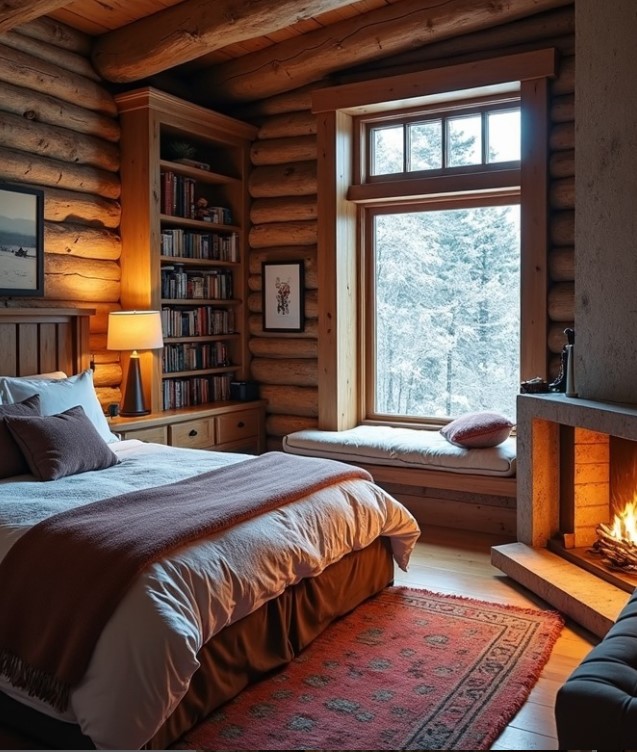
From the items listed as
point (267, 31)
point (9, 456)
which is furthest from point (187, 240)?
point (9, 456)

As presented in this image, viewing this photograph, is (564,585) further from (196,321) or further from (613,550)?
(196,321)

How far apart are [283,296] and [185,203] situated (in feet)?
3.33

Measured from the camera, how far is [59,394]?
13.1 ft

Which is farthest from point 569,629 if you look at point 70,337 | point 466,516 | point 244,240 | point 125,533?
point 244,240

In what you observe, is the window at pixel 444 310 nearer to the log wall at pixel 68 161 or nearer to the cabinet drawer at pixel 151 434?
the cabinet drawer at pixel 151 434

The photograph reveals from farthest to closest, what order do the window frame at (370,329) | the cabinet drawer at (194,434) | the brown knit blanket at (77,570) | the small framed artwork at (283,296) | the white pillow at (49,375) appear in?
the small framed artwork at (283,296)
the window frame at (370,329)
the cabinet drawer at (194,434)
the white pillow at (49,375)
the brown knit blanket at (77,570)

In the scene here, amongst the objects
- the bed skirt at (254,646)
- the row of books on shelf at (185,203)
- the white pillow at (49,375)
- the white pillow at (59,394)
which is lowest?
the bed skirt at (254,646)

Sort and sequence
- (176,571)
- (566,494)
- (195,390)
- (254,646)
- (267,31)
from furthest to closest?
1. (195,390)
2. (267,31)
3. (566,494)
4. (254,646)
5. (176,571)

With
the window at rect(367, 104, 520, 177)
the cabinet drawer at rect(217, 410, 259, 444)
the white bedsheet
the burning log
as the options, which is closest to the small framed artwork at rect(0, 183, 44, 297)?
the white bedsheet

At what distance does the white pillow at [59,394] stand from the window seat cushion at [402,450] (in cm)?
158

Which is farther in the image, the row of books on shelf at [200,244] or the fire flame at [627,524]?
the row of books on shelf at [200,244]

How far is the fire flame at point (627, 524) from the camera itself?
3.63m

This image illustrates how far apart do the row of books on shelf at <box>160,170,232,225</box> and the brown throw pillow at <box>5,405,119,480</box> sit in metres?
2.20

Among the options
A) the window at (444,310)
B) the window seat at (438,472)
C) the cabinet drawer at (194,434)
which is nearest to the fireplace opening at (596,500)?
the window seat at (438,472)
